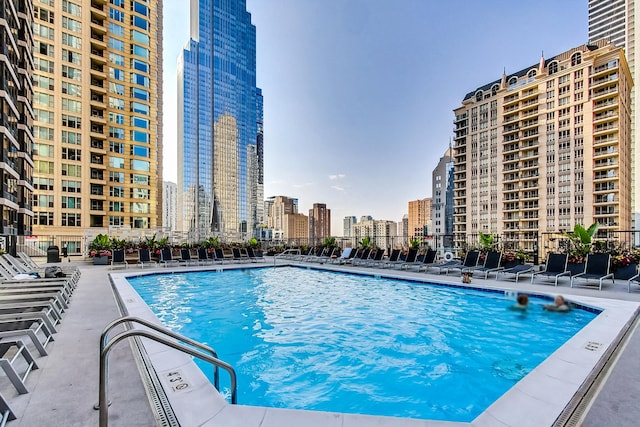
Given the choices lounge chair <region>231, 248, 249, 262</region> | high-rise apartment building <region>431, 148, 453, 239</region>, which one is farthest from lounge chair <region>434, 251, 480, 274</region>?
high-rise apartment building <region>431, 148, 453, 239</region>

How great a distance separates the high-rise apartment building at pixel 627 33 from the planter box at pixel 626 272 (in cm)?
7130

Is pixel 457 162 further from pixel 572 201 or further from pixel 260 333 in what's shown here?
pixel 260 333

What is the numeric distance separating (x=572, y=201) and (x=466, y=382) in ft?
193

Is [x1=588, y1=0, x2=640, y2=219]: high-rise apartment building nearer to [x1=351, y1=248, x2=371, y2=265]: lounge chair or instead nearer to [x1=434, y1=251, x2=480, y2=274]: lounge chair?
[x1=351, y1=248, x2=371, y2=265]: lounge chair

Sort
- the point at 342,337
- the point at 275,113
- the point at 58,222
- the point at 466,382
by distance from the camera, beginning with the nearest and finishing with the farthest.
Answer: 1. the point at 466,382
2. the point at 342,337
3. the point at 275,113
4. the point at 58,222

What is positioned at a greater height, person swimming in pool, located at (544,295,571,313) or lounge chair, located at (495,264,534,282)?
lounge chair, located at (495,264,534,282)

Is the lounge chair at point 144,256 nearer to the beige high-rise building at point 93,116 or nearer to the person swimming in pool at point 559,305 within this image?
the person swimming in pool at point 559,305

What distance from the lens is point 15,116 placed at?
69.7ft

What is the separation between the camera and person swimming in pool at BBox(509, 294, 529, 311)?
777cm

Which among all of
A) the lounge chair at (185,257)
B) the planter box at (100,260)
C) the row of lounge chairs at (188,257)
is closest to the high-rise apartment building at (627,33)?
the row of lounge chairs at (188,257)

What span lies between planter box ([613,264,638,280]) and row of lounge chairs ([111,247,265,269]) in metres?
14.5

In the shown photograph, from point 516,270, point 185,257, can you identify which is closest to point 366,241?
point 516,270

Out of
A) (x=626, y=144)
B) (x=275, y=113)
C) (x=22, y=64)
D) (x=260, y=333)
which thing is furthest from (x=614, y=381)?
(x=626, y=144)

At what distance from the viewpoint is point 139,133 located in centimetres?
3975
